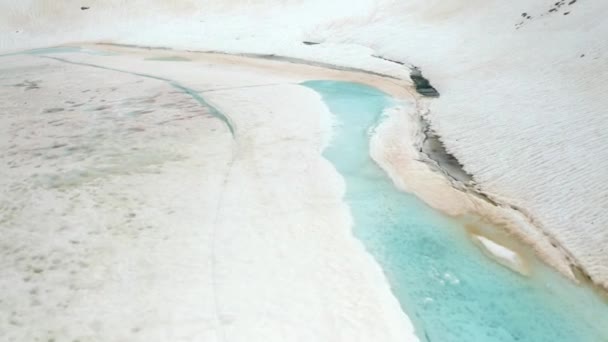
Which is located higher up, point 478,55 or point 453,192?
point 478,55

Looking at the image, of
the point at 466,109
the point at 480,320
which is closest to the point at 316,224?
the point at 480,320

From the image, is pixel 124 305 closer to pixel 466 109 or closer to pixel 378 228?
pixel 378 228

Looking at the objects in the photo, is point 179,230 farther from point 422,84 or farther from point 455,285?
point 422,84

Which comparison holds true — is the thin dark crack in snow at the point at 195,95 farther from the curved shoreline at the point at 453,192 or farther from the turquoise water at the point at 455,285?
the turquoise water at the point at 455,285

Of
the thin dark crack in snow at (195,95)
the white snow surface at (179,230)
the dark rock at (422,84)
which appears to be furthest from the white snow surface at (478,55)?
the thin dark crack in snow at (195,95)

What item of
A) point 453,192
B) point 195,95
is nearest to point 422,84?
point 195,95
